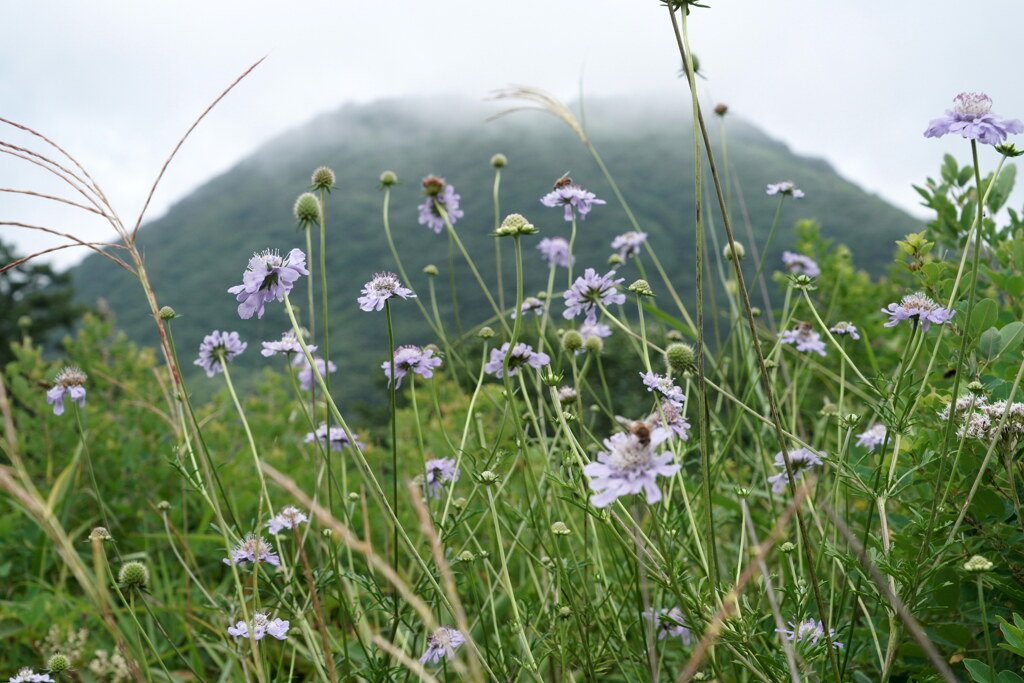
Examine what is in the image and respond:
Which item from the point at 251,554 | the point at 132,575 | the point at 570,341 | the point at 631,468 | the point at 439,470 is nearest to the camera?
the point at 631,468

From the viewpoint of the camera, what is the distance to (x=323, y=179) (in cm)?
209

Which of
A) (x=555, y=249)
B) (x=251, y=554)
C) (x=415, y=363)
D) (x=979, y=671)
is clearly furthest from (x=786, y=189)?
(x=251, y=554)

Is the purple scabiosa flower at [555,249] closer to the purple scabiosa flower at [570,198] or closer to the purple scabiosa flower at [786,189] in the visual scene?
the purple scabiosa flower at [786,189]

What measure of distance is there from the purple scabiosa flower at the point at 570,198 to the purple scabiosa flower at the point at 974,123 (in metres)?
0.85

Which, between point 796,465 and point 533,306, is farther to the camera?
point 533,306

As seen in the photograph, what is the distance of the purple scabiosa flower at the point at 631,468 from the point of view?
43.1 inches

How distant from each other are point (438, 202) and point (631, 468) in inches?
72.7

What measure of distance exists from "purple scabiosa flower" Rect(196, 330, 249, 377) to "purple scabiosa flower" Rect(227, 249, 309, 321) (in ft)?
2.14

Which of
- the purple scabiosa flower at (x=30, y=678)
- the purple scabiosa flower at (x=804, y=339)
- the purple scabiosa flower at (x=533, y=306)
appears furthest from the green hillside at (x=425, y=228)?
the purple scabiosa flower at (x=30, y=678)

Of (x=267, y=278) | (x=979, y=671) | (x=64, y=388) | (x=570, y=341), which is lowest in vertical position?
(x=979, y=671)

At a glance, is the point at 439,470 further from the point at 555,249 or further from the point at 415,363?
the point at 555,249

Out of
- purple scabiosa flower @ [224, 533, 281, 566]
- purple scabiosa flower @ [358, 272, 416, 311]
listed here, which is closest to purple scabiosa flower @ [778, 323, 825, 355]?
purple scabiosa flower @ [358, 272, 416, 311]

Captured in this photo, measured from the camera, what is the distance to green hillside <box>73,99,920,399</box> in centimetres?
3853

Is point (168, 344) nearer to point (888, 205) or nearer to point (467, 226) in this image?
point (467, 226)
